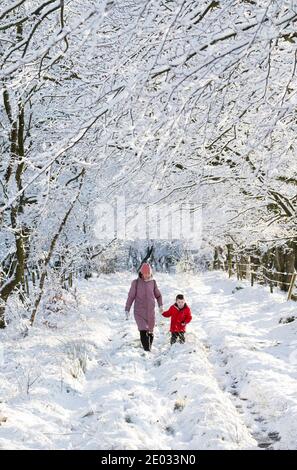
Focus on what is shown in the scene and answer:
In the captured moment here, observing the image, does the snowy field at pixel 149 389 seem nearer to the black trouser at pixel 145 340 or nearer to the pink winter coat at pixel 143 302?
the black trouser at pixel 145 340

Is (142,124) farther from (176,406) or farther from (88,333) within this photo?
(88,333)

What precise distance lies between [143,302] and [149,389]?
9.05 feet

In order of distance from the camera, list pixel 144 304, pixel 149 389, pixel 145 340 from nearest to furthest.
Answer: pixel 149 389 → pixel 145 340 → pixel 144 304

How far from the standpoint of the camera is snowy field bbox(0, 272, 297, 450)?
448 centimetres

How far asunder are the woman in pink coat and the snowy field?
0.33 m

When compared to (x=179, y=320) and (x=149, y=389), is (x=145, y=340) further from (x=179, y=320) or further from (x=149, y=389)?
(x=149, y=389)

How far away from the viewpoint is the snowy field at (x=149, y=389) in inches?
177

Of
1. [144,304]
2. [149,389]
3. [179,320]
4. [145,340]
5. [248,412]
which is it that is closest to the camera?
[248,412]

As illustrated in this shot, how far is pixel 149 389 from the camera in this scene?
6250 millimetres

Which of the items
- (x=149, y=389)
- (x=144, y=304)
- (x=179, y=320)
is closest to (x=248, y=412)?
(x=149, y=389)

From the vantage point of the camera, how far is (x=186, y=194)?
752cm

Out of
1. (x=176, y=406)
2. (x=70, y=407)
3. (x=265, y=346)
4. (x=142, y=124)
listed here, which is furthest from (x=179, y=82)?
(x=265, y=346)

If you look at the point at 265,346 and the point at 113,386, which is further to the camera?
the point at 265,346

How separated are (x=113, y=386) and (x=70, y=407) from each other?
31.1 inches
